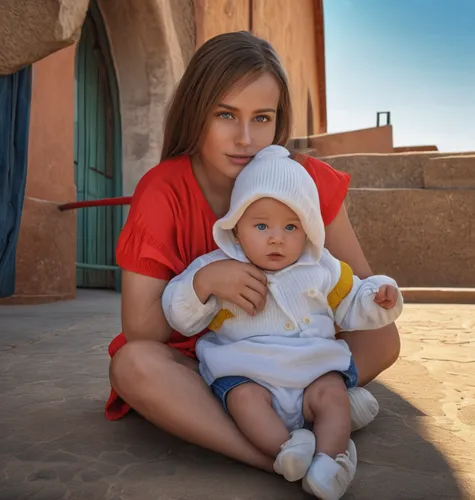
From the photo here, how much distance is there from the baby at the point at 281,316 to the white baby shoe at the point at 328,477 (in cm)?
5

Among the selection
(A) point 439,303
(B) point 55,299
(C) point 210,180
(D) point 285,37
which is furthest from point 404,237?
(D) point 285,37

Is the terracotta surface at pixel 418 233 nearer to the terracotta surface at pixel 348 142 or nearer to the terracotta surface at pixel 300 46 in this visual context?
the terracotta surface at pixel 300 46

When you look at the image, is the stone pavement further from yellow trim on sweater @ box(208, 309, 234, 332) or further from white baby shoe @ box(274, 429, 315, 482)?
yellow trim on sweater @ box(208, 309, 234, 332)

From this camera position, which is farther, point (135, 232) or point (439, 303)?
point (439, 303)

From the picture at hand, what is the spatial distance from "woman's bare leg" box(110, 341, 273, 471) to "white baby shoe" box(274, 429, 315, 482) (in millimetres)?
100

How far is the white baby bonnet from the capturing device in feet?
4.00

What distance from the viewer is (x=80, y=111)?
5.64 meters

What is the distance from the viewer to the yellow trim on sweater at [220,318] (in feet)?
4.20

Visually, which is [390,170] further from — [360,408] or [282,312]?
[282,312]

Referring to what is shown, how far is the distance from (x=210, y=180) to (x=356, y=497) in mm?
855

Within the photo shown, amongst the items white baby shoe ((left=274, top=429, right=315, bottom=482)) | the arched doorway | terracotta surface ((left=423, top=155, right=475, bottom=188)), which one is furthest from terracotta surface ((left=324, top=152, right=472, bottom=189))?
white baby shoe ((left=274, top=429, right=315, bottom=482))

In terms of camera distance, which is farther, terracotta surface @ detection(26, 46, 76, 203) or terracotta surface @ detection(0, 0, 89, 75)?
terracotta surface @ detection(26, 46, 76, 203)

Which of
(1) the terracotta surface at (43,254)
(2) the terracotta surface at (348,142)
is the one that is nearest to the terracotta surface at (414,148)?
(2) the terracotta surface at (348,142)

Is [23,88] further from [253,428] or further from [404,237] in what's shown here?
[404,237]
